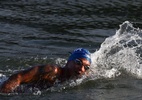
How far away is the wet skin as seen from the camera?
28.8 feet

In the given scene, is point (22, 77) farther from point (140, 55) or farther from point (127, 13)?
point (127, 13)

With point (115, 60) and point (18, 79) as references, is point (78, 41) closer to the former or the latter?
point (115, 60)

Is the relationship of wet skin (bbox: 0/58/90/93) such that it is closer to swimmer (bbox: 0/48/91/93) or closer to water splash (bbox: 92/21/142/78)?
swimmer (bbox: 0/48/91/93)

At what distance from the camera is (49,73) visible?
920 centimetres

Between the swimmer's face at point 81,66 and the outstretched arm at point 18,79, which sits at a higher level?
the swimmer's face at point 81,66

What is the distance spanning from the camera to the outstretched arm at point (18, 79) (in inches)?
344

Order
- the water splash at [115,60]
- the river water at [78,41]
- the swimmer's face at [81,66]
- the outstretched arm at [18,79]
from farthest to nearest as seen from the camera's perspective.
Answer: the water splash at [115,60] → the river water at [78,41] → the swimmer's face at [81,66] → the outstretched arm at [18,79]

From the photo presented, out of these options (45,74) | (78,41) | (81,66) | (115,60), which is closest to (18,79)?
(45,74)

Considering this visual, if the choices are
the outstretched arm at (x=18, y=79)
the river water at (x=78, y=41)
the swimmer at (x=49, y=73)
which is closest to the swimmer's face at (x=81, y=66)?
the swimmer at (x=49, y=73)

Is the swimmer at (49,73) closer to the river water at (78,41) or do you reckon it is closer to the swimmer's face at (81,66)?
the swimmer's face at (81,66)

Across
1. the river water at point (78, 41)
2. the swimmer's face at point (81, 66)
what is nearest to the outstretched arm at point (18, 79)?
the river water at point (78, 41)

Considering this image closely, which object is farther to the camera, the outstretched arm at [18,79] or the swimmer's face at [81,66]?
the swimmer's face at [81,66]

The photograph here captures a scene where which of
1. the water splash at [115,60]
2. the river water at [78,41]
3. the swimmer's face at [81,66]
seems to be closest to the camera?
the swimmer's face at [81,66]

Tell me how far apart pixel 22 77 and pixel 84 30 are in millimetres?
7316
